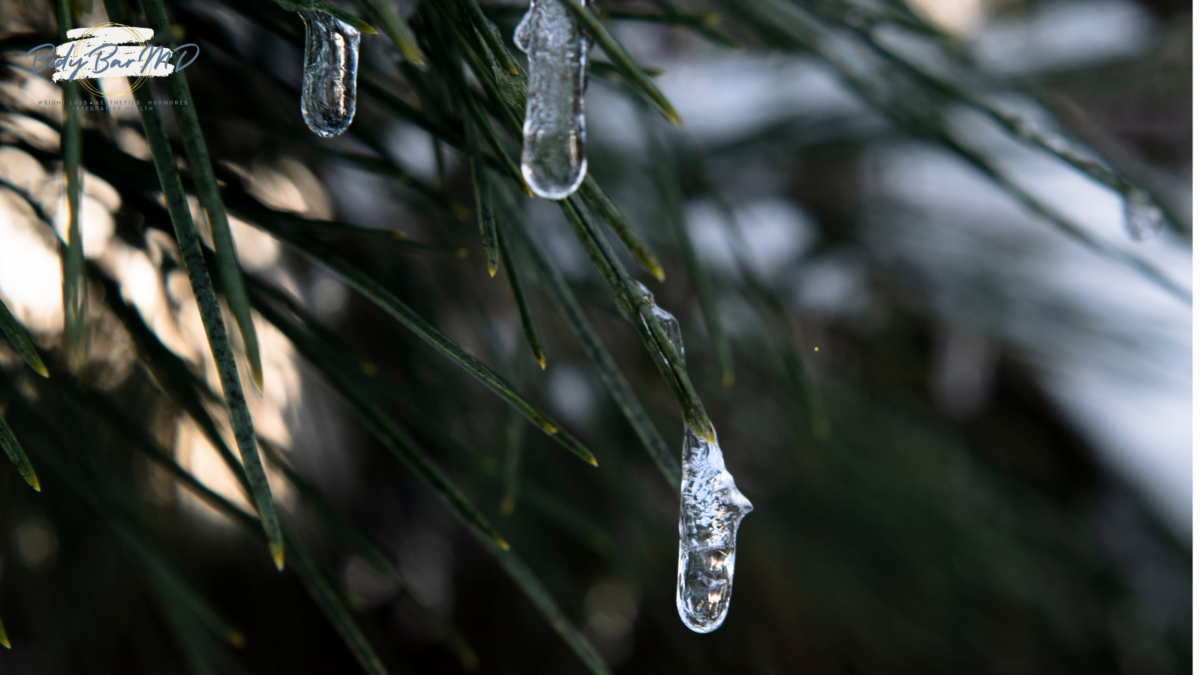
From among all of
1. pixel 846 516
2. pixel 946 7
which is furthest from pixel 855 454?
pixel 946 7

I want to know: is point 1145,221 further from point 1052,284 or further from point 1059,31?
point 1059,31

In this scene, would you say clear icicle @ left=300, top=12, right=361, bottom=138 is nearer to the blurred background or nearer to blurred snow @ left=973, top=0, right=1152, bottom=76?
the blurred background

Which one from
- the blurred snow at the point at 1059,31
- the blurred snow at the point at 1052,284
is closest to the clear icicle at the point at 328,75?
the blurred snow at the point at 1052,284

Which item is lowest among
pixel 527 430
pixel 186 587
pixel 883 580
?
pixel 883 580

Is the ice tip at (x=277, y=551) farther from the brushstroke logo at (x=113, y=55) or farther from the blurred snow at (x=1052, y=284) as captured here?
the blurred snow at (x=1052, y=284)

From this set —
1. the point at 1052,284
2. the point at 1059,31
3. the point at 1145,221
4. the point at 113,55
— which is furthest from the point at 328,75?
the point at 1059,31

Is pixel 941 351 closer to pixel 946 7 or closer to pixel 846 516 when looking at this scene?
pixel 846 516
